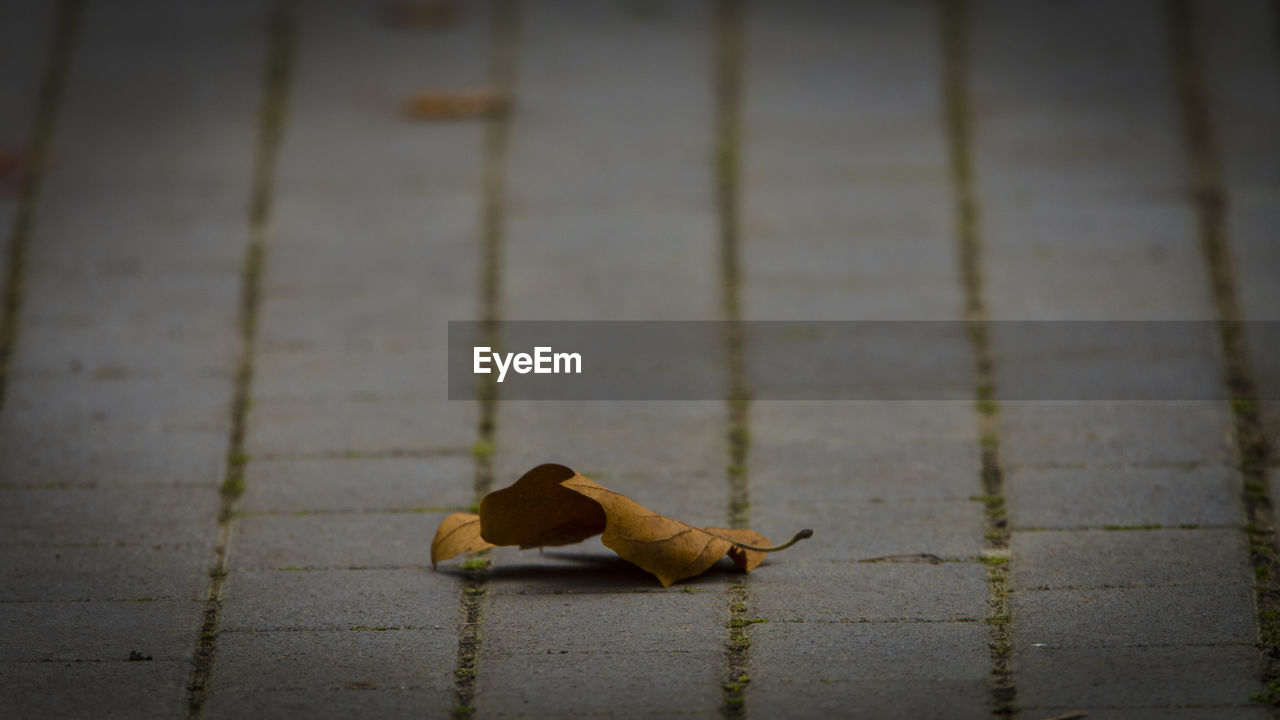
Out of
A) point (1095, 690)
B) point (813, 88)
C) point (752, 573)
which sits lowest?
point (1095, 690)

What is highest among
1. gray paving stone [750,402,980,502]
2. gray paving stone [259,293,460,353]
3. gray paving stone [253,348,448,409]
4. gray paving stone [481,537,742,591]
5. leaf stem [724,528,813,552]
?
gray paving stone [259,293,460,353]

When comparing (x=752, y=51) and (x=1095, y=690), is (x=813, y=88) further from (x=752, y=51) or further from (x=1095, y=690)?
(x=1095, y=690)

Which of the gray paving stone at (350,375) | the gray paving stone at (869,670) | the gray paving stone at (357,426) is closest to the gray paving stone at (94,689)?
the gray paving stone at (357,426)

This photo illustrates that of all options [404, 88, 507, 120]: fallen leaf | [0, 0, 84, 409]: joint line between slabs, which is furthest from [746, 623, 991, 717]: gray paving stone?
[404, 88, 507, 120]: fallen leaf

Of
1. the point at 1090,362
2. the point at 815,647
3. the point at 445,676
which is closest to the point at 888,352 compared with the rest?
the point at 1090,362

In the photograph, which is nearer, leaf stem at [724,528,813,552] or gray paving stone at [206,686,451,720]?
gray paving stone at [206,686,451,720]

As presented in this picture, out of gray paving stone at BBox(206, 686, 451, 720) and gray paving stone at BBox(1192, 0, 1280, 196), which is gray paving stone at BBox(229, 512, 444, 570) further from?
gray paving stone at BBox(1192, 0, 1280, 196)

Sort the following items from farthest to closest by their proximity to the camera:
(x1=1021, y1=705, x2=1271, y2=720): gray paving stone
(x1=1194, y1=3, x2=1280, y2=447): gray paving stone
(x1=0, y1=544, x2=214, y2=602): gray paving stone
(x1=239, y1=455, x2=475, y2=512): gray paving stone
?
(x1=1194, y1=3, x2=1280, y2=447): gray paving stone
(x1=239, y1=455, x2=475, y2=512): gray paving stone
(x1=0, y1=544, x2=214, y2=602): gray paving stone
(x1=1021, y1=705, x2=1271, y2=720): gray paving stone

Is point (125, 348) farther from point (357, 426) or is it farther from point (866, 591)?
point (866, 591)

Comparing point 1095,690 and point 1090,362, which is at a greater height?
point 1090,362
